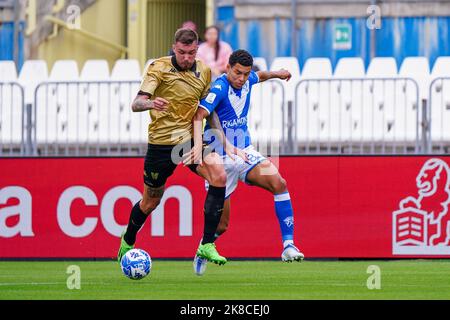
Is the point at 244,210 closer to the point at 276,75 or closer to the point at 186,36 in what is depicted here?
the point at 276,75

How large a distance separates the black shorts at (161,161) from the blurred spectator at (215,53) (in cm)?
556

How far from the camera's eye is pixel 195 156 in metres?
13.2

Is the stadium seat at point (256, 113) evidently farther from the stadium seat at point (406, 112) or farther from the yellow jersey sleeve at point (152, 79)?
the yellow jersey sleeve at point (152, 79)

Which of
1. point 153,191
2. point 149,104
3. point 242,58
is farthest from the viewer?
point 153,191

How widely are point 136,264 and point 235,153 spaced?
5.52ft

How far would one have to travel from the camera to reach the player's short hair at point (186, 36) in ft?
42.4

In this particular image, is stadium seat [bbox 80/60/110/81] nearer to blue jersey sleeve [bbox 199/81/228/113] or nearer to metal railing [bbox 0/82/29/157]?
metal railing [bbox 0/82/29/157]

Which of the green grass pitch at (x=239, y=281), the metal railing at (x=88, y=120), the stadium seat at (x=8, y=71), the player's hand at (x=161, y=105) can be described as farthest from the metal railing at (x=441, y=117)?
the stadium seat at (x=8, y=71)

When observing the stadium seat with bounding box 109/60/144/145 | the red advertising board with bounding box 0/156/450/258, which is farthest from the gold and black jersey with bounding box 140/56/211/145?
the stadium seat with bounding box 109/60/144/145

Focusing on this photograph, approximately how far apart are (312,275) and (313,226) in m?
3.25

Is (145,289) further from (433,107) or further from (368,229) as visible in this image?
(433,107)

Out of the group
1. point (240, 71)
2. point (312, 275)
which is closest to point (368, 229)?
point (312, 275)

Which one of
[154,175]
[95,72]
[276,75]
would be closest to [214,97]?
[276,75]
